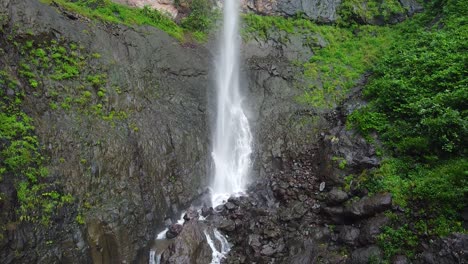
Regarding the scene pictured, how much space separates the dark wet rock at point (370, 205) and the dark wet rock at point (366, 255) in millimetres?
1259

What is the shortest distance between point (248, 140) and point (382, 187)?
6629 mm

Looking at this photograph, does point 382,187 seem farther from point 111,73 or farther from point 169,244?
point 111,73

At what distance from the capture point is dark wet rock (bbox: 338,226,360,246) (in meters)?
9.65

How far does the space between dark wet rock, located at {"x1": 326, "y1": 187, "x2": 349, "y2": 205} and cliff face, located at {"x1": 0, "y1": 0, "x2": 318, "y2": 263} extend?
3.35 metres

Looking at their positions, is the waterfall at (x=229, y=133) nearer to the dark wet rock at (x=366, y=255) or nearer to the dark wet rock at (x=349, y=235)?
the dark wet rock at (x=349, y=235)

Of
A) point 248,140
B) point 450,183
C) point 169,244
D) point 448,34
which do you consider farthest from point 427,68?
point 169,244

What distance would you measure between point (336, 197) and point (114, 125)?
8.58 meters

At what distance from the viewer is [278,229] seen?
1074 centimetres

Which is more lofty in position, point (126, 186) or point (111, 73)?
point (111, 73)

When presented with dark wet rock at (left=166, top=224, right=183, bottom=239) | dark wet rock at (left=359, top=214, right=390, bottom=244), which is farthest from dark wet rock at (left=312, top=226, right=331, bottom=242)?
dark wet rock at (left=166, top=224, right=183, bottom=239)

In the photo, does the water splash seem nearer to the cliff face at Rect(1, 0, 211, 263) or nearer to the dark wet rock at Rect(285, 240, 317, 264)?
the cliff face at Rect(1, 0, 211, 263)

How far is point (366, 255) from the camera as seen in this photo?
29.0ft

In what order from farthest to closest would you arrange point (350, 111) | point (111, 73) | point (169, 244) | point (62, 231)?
point (350, 111) → point (111, 73) → point (169, 244) → point (62, 231)

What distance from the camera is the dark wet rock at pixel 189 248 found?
9445 mm
